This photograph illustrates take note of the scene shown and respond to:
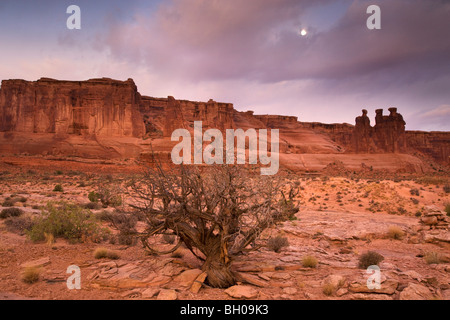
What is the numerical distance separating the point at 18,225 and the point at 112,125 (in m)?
50.6

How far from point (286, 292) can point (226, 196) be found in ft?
7.99

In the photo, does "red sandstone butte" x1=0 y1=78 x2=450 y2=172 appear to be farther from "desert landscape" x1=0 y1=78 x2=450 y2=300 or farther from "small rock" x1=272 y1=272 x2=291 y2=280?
"small rock" x1=272 y1=272 x2=291 y2=280

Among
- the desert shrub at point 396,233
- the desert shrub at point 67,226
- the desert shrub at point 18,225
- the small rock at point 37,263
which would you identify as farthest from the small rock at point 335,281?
the desert shrub at point 18,225

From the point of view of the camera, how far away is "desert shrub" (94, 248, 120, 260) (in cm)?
742

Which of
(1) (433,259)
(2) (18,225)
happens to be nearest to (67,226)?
(2) (18,225)

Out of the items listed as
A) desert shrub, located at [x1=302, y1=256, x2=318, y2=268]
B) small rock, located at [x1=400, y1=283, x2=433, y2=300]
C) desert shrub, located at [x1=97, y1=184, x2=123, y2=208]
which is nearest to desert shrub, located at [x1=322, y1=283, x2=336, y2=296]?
small rock, located at [x1=400, y1=283, x2=433, y2=300]

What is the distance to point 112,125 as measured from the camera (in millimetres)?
56594

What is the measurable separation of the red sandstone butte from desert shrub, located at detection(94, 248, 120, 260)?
35442 mm

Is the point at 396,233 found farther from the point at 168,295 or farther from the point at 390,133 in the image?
the point at 390,133

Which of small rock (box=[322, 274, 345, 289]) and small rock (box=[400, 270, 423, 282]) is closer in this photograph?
small rock (box=[322, 274, 345, 289])

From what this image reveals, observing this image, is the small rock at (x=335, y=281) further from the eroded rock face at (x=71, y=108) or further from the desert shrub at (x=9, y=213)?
the eroded rock face at (x=71, y=108)

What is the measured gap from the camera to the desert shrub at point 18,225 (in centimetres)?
944
